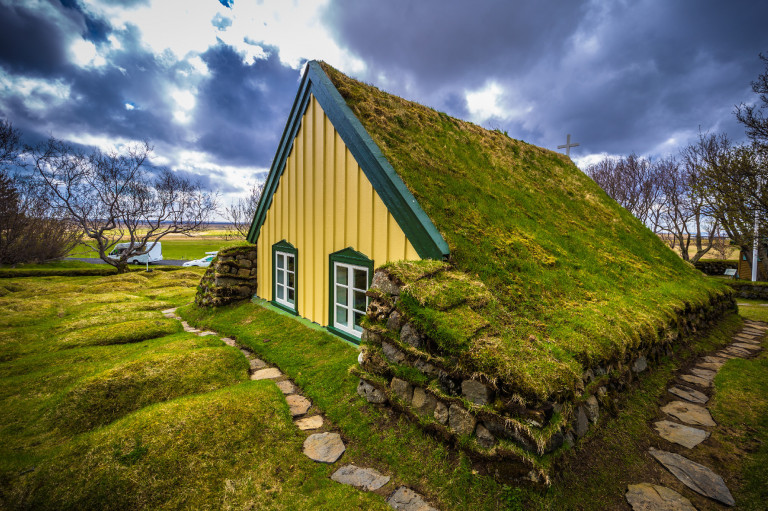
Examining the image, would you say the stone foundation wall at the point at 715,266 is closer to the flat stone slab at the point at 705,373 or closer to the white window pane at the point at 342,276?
the flat stone slab at the point at 705,373

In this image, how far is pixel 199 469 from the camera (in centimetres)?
310

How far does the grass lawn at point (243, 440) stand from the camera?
9.18 feet

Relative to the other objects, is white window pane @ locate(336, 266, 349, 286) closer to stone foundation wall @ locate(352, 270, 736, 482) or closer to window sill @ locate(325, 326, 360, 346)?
window sill @ locate(325, 326, 360, 346)

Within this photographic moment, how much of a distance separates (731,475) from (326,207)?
22.8 ft

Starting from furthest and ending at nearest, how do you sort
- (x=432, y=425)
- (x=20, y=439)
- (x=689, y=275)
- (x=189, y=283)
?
1. (x=189, y=283)
2. (x=689, y=275)
3. (x=20, y=439)
4. (x=432, y=425)

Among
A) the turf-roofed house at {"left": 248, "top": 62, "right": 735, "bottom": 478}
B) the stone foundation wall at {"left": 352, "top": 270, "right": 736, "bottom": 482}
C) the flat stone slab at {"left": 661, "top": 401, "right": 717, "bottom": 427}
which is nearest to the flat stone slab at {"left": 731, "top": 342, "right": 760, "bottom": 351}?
the turf-roofed house at {"left": 248, "top": 62, "right": 735, "bottom": 478}

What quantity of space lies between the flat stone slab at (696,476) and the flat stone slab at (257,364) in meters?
5.98

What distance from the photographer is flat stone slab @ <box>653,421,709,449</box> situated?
12.1ft

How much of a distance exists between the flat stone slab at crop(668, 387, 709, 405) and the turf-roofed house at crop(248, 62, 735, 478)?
0.49 meters

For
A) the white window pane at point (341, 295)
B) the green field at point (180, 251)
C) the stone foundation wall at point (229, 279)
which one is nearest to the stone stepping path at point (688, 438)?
the white window pane at point (341, 295)

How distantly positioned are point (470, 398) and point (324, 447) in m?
1.89

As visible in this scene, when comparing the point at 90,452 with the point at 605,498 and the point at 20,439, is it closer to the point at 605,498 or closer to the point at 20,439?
the point at 20,439

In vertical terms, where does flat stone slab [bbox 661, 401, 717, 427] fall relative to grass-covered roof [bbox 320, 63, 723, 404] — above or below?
below

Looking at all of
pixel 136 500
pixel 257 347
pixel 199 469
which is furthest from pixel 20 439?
pixel 257 347
